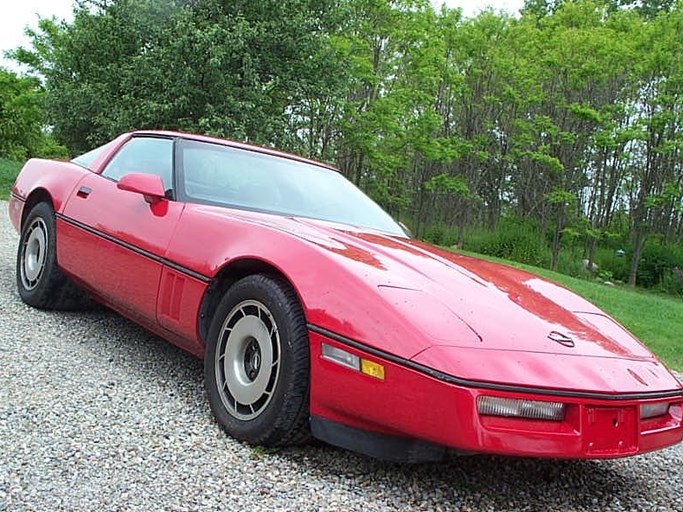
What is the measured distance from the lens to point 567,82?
18.8m

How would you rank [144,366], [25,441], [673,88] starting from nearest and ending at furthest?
[25,441]
[144,366]
[673,88]

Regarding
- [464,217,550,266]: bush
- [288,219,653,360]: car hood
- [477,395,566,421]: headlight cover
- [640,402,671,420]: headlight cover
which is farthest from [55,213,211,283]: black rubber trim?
[464,217,550,266]: bush

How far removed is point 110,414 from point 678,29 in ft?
65.1

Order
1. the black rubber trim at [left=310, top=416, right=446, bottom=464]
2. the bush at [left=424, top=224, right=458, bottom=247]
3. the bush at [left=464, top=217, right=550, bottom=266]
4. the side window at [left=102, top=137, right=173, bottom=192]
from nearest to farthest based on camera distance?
the black rubber trim at [left=310, top=416, right=446, bottom=464] → the side window at [left=102, top=137, right=173, bottom=192] → the bush at [left=464, top=217, right=550, bottom=266] → the bush at [left=424, top=224, right=458, bottom=247]

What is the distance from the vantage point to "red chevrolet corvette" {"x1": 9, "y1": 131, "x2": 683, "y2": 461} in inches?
74.0

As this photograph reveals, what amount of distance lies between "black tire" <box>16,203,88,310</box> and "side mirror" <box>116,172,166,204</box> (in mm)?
1076

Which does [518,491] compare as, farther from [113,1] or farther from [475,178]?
[475,178]

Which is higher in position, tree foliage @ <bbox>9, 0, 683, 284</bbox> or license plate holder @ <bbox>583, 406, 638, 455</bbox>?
tree foliage @ <bbox>9, 0, 683, 284</bbox>

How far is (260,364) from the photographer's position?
2.36m

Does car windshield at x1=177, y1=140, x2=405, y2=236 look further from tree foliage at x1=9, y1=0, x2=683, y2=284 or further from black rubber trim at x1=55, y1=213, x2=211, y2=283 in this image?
tree foliage at x1=9, y1=0, x2=683, y2=284

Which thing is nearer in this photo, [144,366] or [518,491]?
[518,491]

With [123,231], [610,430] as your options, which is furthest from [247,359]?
[610,430]

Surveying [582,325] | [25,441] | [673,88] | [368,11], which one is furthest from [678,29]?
[25,441]

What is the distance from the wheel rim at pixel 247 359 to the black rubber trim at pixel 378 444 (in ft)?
0.88
